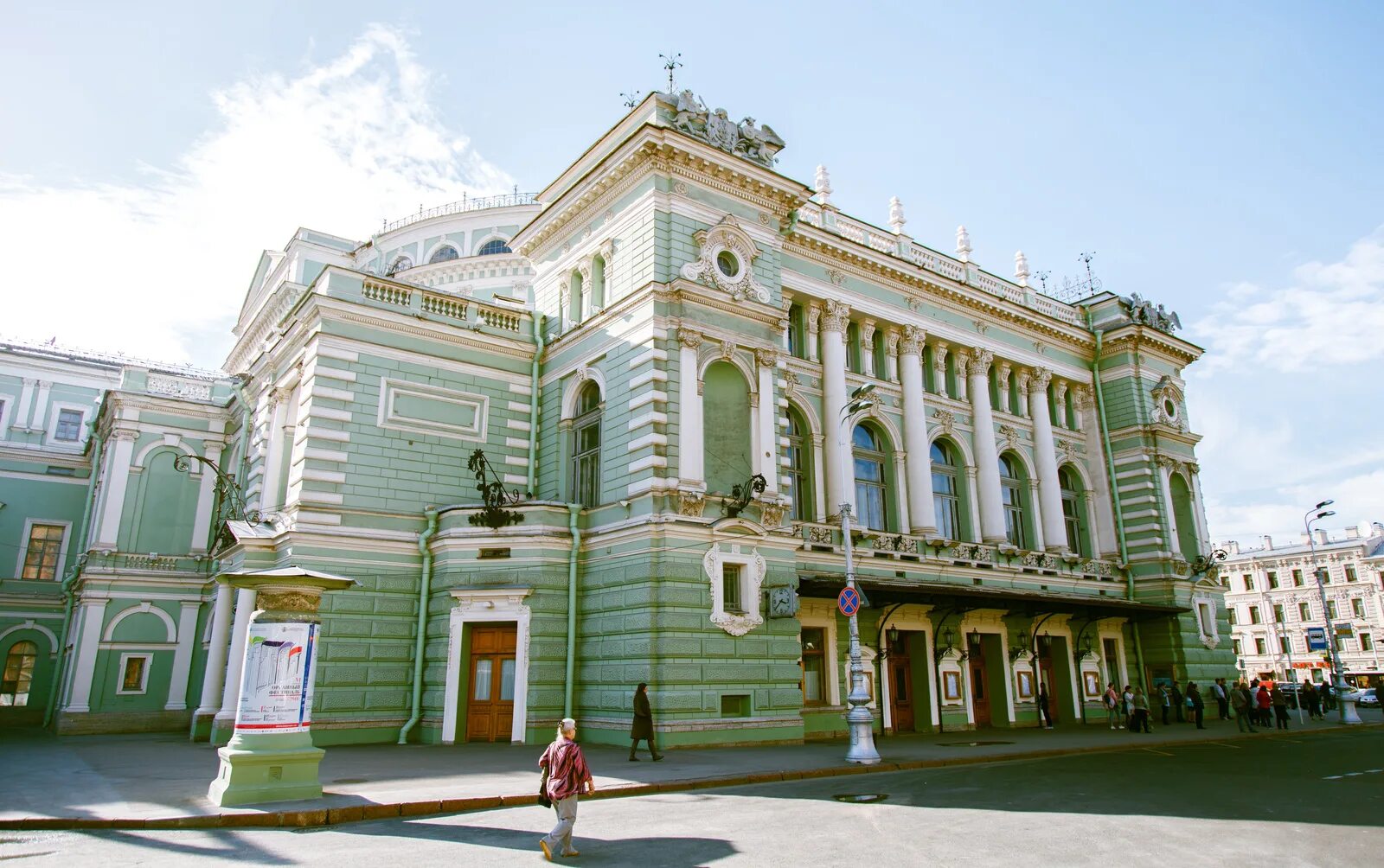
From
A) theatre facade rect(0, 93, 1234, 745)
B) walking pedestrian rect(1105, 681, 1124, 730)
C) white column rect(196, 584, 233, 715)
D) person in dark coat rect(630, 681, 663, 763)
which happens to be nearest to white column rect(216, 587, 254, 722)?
theatre facade rect(0, 93, 1234, 745)

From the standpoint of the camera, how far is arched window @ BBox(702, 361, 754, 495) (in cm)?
2227

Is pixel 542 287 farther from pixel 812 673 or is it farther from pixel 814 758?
pixel 814 758

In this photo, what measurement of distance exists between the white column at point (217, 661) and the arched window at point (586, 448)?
10337mm

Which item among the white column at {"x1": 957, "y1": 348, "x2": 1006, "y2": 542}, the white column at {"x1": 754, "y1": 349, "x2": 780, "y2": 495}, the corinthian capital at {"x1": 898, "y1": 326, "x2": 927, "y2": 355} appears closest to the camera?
the white column at {"x1": 754, "y1": 349, "x2": 780, "y2": 495}

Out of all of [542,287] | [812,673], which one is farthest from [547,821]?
[542,287]

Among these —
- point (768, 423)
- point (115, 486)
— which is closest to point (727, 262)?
point (768, 423)

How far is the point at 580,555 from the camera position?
22766mm

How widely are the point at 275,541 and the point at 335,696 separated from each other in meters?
4.39

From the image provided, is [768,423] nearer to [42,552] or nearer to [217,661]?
[217,661]

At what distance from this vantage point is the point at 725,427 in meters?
22.8

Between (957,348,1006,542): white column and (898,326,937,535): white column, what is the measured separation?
7.54 feet

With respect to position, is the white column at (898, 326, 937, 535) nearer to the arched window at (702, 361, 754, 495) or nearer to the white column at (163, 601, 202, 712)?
the arched window at (702, 361, 754, 495)

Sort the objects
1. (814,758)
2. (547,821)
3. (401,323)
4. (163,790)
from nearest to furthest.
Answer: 1. (547,821)
2. (163,790)
3. (814,758)
4. (401,323)

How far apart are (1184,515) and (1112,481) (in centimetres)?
399
